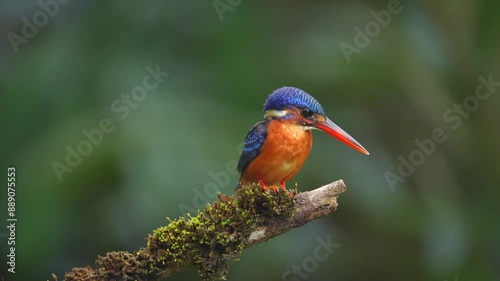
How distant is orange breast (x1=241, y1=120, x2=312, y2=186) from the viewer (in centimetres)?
350

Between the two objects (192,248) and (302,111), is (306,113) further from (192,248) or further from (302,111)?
(192,248)

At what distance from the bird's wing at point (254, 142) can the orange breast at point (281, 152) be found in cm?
3

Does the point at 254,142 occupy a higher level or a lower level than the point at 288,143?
higher

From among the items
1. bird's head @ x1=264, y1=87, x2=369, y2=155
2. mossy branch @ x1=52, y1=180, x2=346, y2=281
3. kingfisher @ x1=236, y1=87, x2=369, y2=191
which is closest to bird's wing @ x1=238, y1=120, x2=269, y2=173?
kingfisher @ x1=236, y1=87, x2=369, y2=191

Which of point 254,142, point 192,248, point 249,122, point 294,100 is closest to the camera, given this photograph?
point 192,248

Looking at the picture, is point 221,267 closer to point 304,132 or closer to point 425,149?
point 304,132

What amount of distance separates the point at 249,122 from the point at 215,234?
2.19m

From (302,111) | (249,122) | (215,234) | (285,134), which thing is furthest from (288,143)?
(249,122)

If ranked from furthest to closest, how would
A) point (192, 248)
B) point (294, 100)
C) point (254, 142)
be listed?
point (254, 142) < point (294, 100) < point (192, 248)

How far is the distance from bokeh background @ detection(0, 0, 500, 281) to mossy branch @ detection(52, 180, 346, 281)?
1555mm

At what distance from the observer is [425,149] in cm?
587

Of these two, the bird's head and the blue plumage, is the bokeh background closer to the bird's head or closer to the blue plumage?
the blue plumage

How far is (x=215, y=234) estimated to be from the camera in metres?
3.04

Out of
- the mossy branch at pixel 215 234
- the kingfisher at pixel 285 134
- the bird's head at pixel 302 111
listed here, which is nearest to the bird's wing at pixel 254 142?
the kingfisher at pixel 285 134
